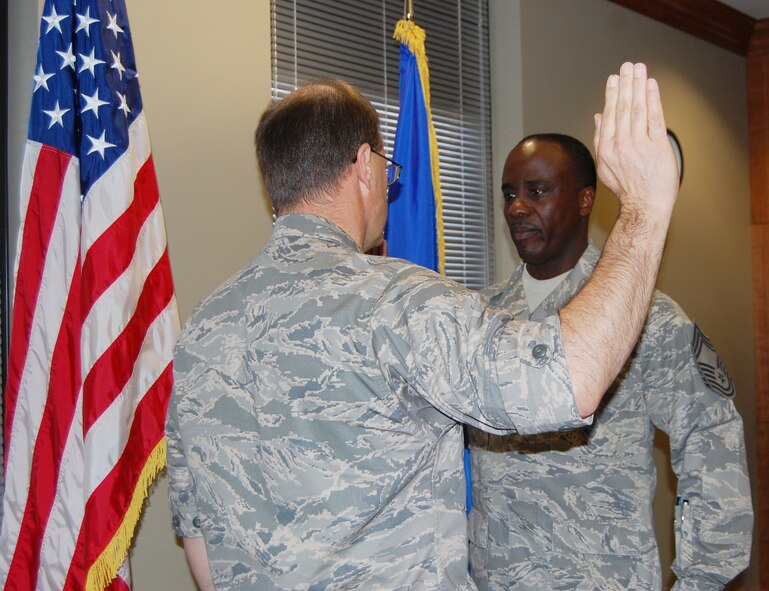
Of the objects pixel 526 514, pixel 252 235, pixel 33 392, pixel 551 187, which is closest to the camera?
pixel 33 392

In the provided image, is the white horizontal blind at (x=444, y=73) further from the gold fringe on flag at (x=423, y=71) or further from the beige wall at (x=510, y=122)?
the gold fringe on flag at (x=423, y=71)

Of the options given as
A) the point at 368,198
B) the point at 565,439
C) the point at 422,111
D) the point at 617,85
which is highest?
the point at 422,111

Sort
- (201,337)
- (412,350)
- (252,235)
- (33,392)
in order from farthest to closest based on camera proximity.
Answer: (252,235)
(33,392)
(201,337)
(412,350)

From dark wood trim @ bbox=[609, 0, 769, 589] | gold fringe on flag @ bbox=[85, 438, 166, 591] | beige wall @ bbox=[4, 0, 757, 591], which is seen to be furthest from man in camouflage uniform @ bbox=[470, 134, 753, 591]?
dark wood trim @ bbox=[609, 0, 769, 589]

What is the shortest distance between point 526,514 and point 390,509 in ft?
3.10

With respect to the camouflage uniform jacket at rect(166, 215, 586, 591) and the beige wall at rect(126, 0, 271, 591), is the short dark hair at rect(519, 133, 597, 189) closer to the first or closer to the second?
the beige wall at rect(126, 0, 271, 591)

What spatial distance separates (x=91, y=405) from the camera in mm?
1825

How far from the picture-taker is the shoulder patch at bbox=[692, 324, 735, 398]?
1.85 m

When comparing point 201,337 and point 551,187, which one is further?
point 551,187

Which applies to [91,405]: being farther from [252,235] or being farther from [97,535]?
[252,235]

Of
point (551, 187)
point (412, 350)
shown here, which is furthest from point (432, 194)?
point (412, 350)

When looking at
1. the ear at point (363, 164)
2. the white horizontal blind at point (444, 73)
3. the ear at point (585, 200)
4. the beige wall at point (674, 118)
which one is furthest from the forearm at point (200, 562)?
the beige wall at point (674, 118)

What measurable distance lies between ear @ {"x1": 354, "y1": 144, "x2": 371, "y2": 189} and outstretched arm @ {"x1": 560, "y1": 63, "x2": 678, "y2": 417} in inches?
13.7

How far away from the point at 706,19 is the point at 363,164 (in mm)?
3747
